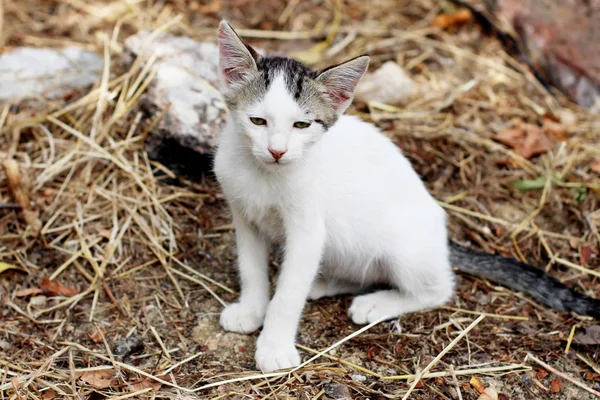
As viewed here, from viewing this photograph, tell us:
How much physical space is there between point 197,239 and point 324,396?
1.45 metres

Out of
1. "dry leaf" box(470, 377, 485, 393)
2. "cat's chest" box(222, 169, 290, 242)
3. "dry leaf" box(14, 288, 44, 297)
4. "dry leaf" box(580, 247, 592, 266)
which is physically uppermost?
"cat's chest" box(222, 169, 290, 242)

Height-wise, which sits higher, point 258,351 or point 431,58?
point 431,58

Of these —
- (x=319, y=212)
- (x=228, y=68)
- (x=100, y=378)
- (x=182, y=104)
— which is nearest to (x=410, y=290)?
(x=319, y=212)

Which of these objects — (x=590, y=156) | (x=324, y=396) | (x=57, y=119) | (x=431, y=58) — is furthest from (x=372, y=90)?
(x=324, y=396)

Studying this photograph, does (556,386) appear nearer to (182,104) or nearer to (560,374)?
(560,374)

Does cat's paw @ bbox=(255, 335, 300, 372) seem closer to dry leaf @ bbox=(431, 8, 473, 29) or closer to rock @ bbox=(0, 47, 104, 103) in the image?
rock @ bbox=(0, 47, 104, 103)

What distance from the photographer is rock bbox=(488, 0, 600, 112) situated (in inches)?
208

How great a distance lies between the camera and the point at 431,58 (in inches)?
213

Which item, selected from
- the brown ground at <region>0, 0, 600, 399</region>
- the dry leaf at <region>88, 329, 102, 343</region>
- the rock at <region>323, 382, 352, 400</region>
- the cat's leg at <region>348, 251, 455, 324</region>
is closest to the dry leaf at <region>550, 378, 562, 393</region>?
the brown ground at <region>0, 0, 600, 399</region>

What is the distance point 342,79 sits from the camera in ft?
8.98

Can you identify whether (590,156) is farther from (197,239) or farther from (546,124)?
(197,239)

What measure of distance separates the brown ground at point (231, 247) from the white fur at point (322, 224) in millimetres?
132

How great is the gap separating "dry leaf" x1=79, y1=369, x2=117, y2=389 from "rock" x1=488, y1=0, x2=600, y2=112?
4.40 meters

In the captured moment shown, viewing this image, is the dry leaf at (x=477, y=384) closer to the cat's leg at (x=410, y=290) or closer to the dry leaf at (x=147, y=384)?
the cat's leg at (x=410, y=290)
